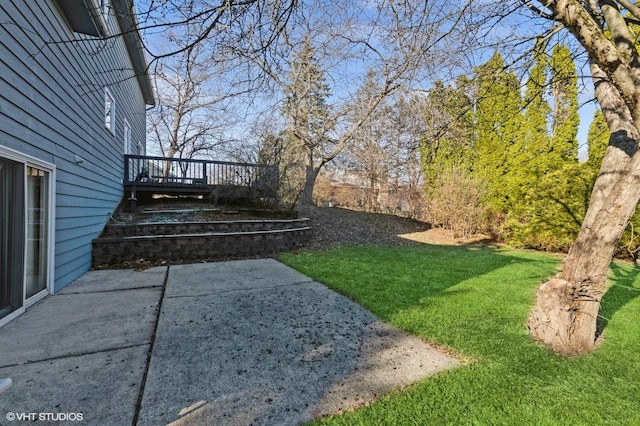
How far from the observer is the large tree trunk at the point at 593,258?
88.3 inches

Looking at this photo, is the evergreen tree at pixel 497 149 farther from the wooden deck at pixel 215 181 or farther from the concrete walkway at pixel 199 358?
the concrete walkway at pixel 199 358

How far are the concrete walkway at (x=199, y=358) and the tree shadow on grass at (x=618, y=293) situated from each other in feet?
7.38

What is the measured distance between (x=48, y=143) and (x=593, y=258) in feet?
18.0

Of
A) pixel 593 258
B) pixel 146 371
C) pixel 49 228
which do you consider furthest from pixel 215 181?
pixel 593 258

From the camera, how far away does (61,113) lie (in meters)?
3.84

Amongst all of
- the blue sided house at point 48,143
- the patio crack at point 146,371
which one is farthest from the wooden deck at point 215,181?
the patio crack at point 146,371

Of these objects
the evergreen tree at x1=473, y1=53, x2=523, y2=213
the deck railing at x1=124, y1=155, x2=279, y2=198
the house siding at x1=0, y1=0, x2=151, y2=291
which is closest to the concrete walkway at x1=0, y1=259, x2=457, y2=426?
the house siding at x1=0, y1=0, x2=151, y2=291

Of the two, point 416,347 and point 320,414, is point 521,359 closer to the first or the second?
point 416,347

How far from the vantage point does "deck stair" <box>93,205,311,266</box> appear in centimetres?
523

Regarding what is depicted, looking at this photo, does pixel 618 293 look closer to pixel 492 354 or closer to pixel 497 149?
pixel 492 354

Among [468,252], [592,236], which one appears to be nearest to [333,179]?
[468,252]

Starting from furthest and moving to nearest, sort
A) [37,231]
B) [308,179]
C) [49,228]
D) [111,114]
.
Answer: [308,179], [111,114], [49,228], [37,231]

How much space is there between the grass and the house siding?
9.60 feet

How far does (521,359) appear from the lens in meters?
2.21
